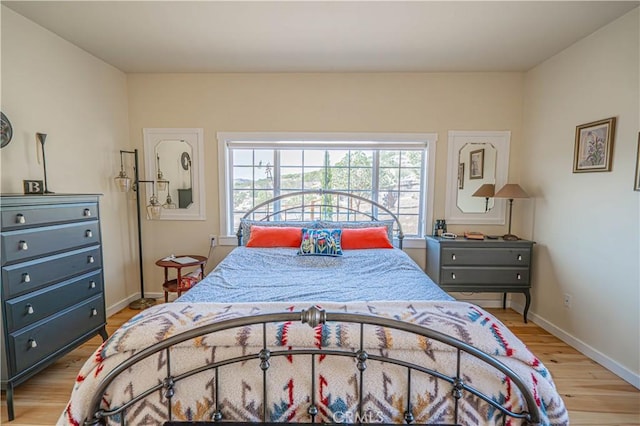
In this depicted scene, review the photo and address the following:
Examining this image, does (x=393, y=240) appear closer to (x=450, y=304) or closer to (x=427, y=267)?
(x=427, y=267)

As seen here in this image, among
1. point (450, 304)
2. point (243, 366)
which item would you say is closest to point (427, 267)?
point (450, 304)

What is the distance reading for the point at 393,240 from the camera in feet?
11.0

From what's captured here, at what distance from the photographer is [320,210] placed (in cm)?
353

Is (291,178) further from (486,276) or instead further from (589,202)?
(589,202)

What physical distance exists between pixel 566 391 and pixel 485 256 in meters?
1.24

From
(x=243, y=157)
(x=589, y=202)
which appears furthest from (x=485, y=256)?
(x=243, y=157)

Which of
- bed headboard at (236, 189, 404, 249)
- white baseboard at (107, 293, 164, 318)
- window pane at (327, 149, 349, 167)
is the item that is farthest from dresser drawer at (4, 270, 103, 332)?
window pane at (327, 149, 349, 167)

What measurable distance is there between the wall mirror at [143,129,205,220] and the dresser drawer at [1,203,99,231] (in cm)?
110

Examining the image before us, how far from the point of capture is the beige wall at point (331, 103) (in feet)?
10.6

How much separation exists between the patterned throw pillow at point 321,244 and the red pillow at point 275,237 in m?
0.14

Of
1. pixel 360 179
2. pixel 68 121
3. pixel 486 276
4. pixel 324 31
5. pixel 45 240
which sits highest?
pixel 324 31

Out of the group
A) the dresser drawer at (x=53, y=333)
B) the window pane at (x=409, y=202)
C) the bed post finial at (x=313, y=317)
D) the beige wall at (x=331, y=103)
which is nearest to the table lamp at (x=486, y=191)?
the beige wall at (x=331, y=103)

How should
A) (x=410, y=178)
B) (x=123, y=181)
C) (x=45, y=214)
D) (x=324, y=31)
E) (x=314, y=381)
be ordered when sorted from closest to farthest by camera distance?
(x=314, y=381)
(x=45, y=214)
(x=324, y=31)
(x=123, y=181)
(x=410, y=178)

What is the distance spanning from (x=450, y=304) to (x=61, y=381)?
261 centimetres
